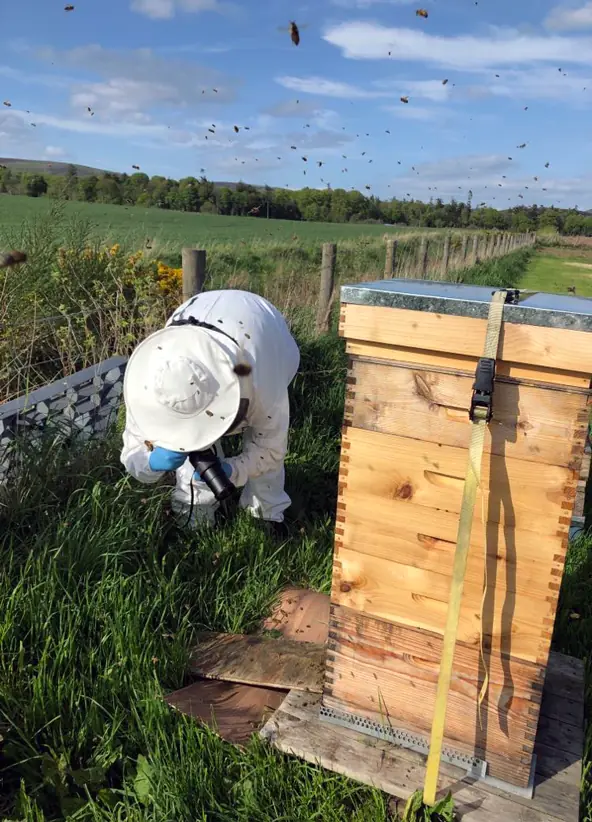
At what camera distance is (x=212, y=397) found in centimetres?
279

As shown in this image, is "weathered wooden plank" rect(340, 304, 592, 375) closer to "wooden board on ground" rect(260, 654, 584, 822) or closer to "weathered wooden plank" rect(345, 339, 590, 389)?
"weathered wooden plank" rect(345, 339, 590, 389)

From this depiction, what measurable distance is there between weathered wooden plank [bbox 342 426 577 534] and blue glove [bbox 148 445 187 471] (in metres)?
1.24

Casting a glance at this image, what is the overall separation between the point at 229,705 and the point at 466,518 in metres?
1.34

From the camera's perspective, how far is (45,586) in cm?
268

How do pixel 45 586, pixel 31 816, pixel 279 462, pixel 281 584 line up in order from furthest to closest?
pixel 279 462 < pixel 281 584 < pixel 45 586 < pixel 31 816

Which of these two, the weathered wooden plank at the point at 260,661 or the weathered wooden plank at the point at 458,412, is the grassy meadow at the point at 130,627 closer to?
the weathered wooden plank at the point at 260,661

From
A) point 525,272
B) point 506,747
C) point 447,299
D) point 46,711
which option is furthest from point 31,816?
Result: point 525,272

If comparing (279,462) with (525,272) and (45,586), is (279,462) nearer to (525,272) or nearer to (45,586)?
(45,586)

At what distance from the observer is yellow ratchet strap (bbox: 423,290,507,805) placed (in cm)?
164

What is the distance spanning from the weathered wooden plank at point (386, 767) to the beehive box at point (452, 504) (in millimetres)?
87

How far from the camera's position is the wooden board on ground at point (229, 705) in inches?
89.2

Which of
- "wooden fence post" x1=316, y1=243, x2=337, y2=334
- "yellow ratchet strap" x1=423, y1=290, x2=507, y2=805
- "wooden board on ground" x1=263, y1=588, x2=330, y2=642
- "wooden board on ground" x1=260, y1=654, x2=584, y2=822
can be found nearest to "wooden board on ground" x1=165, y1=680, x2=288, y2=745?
"wooden board on ground" x1=260, y1=654, x2=584, y2=822

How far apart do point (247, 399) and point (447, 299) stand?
148 centimetres

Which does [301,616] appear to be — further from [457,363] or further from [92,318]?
[92,318]
